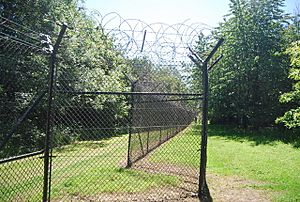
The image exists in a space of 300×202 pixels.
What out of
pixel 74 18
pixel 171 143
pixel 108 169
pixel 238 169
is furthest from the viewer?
pixel 74 18

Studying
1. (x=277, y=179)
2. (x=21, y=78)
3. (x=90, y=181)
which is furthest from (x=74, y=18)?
(x=277, y=179)

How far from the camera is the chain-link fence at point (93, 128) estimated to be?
4680 mm

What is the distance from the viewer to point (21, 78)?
990 centimetres

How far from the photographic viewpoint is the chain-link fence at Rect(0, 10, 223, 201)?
468 centimetres

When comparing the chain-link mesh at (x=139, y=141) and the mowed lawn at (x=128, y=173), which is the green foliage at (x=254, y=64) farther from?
the mowed lawn at (x=128, y=173)

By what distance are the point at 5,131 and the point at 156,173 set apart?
4.77 m

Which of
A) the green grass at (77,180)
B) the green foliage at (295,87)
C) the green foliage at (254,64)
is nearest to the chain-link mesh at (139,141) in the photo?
the green grass at (77,180)

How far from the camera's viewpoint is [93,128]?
5027 millimetres

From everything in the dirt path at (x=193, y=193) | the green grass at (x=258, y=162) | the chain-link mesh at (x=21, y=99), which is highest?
the chain-link mesh at (x=21, y=99)

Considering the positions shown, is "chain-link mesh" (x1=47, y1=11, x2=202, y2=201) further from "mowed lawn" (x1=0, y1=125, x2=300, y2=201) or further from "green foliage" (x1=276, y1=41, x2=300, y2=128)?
"green foliage" (x1=276, y1=41, x2=300, y2=128)

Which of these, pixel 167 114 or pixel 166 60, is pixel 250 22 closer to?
pixel 167 114

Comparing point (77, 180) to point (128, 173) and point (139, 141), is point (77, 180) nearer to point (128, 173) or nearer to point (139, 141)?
point (128, 173)

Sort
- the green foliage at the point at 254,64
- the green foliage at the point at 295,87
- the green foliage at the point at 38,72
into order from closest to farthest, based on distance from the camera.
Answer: the green foliage at the point at 295,87
the green foliage at the point at 38,72
the green foliage at the point at 254,64

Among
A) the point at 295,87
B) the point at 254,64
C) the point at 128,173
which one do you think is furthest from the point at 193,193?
the point at 254,64
